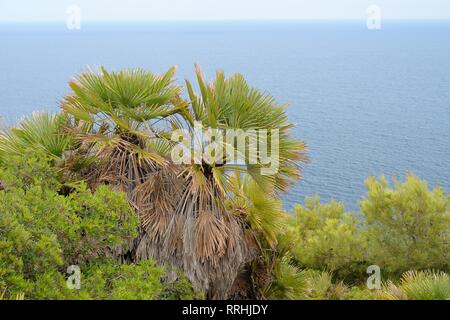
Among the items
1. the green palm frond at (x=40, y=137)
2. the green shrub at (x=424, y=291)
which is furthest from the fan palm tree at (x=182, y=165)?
the green shrub at (x=424, y=291)

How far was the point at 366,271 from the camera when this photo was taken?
55.1ft

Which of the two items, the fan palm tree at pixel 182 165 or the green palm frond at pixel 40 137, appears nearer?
the fan palm tree at pixel 182 165

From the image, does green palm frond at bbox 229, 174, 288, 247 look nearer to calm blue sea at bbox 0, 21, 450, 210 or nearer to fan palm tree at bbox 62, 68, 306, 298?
fan palm tree at bbox 62, 68, 306, 298

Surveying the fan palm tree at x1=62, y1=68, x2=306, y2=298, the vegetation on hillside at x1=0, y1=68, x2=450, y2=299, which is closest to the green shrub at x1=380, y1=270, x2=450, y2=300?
the vegetation on hillside at x1=0, y1=68, x2=450, y2=299

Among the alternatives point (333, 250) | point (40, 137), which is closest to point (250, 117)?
point (40, 137)

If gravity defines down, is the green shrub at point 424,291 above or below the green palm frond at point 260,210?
below

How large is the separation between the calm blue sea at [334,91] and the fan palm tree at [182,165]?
0.81 metres

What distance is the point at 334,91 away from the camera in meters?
104

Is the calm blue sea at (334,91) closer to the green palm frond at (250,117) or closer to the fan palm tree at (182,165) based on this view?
the fan palm tree at (182,165)

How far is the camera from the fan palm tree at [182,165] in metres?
8.53

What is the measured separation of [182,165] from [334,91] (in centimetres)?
9733

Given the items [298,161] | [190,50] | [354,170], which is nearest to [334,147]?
[354,170]

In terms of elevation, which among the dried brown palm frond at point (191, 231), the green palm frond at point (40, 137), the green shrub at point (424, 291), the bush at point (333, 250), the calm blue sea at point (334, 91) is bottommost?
the bush at point (333, 250)

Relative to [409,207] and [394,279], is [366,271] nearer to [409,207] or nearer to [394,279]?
[394,279]
